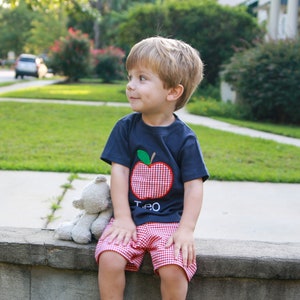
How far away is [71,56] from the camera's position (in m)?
27.3

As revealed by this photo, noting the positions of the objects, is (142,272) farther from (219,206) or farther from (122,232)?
(219,206)

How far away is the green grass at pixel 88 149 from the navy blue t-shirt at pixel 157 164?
107 inches

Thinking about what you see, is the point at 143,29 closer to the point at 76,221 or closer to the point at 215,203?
the point at 215,203

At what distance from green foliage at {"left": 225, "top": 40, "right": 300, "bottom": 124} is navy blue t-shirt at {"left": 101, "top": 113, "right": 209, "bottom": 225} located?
8906mm

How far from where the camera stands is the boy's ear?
2400mm

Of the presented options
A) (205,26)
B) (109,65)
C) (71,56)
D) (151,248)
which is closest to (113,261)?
(151,248)

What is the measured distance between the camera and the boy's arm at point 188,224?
2.22 metres

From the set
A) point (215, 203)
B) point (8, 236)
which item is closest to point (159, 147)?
point (8, 236)

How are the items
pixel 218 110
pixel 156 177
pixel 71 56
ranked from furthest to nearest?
pixel 71 56, pixel 218 110, pixel 156 177

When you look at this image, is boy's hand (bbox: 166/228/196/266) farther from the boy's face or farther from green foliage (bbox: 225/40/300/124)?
green foliage (bbox: 225/40/300/124)

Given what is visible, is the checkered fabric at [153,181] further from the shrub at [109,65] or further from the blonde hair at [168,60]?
the shrub at [109,65]

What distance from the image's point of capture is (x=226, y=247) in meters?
2.51

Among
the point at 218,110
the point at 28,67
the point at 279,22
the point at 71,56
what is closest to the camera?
the point at 218,110

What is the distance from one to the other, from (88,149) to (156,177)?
4.02 m
